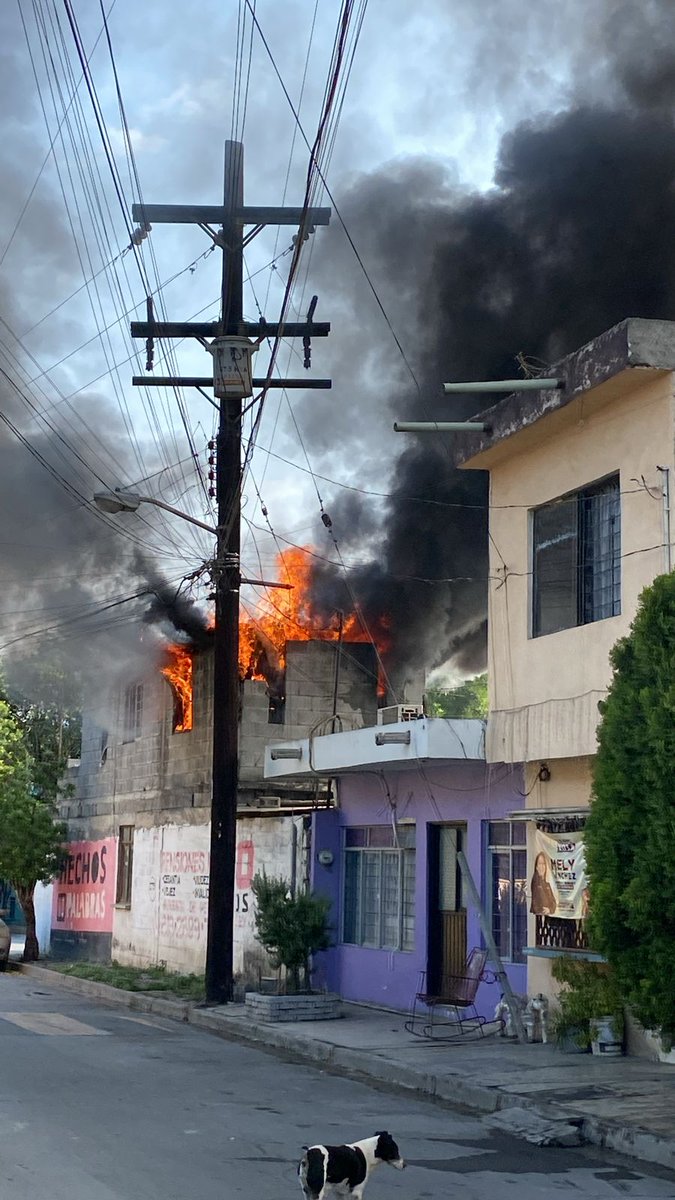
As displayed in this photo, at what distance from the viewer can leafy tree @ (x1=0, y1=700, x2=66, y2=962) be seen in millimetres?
26672

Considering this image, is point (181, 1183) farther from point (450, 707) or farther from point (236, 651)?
point (450, 707)

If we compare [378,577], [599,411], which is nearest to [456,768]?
[599,411]

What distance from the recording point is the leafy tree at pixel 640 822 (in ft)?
28.0

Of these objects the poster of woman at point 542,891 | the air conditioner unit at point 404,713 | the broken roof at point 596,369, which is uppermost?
the broken roof at point 596,369

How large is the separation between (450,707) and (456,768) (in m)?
18.4

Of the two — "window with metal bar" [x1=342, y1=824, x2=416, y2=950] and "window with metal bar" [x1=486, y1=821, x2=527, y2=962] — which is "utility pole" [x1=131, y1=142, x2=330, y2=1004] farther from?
"window with metal bar" [x1=486, y1=821, x2=527, y2=962]

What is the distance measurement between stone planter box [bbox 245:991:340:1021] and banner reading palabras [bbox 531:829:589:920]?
3.34 metres

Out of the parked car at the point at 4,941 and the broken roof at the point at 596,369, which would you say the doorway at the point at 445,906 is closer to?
the broken roof at the point at 596,369

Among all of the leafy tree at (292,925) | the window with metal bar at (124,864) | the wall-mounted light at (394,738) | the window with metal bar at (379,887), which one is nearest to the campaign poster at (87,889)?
the window with metal bar at (124,864)

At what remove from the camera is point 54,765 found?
1156 inches

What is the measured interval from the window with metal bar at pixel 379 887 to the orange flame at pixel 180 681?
17.3ft

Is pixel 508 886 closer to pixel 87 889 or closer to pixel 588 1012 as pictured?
pixel 588 1012

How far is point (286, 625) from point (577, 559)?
9.62 metres

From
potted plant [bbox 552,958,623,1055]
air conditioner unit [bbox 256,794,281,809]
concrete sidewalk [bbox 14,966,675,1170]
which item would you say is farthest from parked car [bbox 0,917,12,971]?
potted plant [bbox 552,958,623,1055]
